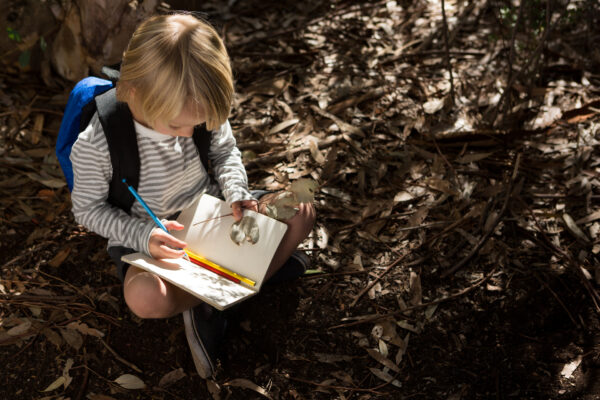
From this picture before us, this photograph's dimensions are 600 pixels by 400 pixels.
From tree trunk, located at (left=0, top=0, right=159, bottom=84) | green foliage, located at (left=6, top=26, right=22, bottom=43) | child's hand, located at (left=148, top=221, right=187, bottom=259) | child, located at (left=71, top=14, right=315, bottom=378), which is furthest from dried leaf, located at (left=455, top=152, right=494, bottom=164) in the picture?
green foliage, located at (left=6, top=26, right=22, bottom=43)

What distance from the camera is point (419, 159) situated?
2.63 m

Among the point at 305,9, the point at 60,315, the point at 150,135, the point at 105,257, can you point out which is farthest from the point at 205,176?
the point at 305,9

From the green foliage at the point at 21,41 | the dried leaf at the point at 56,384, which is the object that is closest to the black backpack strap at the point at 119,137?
the dried leaf at the point at 56,384

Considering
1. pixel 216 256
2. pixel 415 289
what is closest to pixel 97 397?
pixel 216 256

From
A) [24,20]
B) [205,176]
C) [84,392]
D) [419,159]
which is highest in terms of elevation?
[24,20]

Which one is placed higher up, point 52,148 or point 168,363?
point 52,148

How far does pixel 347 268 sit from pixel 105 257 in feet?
3.31

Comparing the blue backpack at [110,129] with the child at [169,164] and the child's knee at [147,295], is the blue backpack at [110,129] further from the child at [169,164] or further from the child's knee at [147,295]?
the child's knee at [147,295]

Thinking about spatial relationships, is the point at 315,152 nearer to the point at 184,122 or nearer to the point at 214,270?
the point at 214,270

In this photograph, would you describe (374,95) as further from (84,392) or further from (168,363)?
(84,392)

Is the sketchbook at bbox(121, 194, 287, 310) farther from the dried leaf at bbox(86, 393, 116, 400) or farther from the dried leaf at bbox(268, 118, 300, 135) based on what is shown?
the dried leaf at bbox(268, 118, 300, 135)

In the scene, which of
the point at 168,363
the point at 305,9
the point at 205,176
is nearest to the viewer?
the point at 168,363

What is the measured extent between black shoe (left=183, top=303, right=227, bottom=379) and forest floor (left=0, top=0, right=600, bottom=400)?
0.07 metres

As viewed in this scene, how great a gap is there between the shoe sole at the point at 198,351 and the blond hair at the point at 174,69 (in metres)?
0.72
